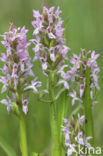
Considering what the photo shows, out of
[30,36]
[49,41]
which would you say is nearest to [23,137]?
[49,41]

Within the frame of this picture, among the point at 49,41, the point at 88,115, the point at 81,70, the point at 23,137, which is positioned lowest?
the point at 23,137

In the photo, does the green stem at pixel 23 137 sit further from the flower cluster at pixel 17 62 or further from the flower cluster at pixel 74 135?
the flower cluster at pixel 74 135

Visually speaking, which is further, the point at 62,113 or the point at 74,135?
the point at 62,113

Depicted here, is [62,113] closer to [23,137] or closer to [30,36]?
[23,137]

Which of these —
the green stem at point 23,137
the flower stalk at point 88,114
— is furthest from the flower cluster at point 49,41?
the green stem at point 23,137

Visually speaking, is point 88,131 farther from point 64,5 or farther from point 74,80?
point 64,5

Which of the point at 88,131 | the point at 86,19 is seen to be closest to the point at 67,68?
the point at 88,131

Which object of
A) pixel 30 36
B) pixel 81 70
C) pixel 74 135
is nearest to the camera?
pixel 74 135

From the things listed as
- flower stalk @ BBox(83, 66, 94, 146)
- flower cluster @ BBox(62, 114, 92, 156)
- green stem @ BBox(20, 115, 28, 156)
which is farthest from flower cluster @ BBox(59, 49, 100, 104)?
green stem @ BBox(20, 115, 28, 156)
